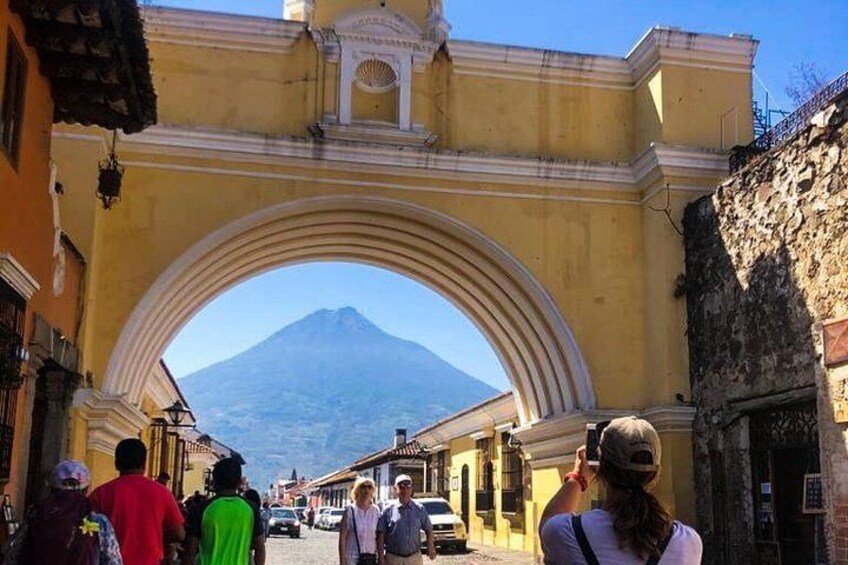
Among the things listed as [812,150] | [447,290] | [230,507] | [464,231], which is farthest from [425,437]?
[230,507]

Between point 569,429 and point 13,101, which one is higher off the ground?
point 13,101

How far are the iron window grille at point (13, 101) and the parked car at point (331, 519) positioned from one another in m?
33.9

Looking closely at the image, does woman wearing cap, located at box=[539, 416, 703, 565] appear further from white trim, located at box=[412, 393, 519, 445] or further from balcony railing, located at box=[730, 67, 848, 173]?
white trim, located at box=[412, 393, 519, 445]

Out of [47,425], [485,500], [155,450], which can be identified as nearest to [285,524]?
[485,500]

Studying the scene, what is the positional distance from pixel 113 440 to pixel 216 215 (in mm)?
2776

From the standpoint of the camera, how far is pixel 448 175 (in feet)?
41.0

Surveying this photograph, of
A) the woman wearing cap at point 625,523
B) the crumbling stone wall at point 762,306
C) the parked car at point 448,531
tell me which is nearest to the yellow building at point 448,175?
the crumbling stone wall at point 762,306

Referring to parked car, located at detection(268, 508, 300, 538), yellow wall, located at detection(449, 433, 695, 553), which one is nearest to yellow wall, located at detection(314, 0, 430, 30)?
yellow wall, located at detection(449, 433, 695, 553)

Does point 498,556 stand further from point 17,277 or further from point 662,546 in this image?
point 662,546

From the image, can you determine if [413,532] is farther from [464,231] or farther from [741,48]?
[741,48]

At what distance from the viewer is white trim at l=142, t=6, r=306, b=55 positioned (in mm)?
12203

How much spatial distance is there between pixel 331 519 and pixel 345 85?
1216 inches

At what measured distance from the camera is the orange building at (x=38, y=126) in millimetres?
6574

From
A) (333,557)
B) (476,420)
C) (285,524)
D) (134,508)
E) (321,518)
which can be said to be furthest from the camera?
(321,518)
